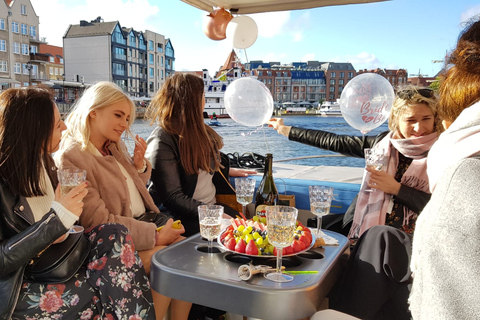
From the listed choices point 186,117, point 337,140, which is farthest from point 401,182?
point 186,117

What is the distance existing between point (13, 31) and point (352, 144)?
37103 millimetres

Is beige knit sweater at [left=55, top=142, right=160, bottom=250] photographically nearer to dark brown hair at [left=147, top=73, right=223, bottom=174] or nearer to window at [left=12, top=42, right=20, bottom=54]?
dark brown hair at [left=147, top=73, right=223, bottom=174]

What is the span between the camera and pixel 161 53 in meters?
47.6

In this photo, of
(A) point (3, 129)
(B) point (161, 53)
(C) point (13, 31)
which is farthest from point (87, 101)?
(B) point (161, 53)

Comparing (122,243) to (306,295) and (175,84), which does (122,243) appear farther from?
(175,84)

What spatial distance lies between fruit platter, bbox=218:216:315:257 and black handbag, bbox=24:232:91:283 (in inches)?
21.7

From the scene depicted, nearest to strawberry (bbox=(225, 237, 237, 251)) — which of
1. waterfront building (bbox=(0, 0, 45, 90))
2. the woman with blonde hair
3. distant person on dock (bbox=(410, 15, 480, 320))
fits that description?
the woman with blonde hair

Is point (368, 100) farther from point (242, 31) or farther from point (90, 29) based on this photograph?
point (90, 29)

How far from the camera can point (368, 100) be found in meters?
2.86

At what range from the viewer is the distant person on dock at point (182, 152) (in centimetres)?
227

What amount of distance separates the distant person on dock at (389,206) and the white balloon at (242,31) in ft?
4.12

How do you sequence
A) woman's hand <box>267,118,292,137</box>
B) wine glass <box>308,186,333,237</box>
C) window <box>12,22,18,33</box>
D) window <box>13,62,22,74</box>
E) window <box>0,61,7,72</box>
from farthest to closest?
window <box>13,62,22,74</box> → window <box>12,22,18,33</box> → window <box>0,61,7,72</box> → woman's hand <box>267,118,292,137</box> → wine glass <box>308,186,333,237</box>

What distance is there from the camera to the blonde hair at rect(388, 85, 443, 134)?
205cm

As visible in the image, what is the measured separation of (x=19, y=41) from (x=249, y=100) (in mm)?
37060
